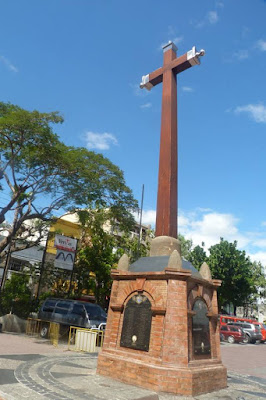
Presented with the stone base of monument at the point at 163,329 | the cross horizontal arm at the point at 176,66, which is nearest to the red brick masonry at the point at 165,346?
the stone base of monument at the point at 163,329

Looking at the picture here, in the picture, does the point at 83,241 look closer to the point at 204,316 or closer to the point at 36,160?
the point at 36,160

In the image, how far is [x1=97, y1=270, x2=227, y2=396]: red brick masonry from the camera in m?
7.41

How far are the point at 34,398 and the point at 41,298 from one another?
21237 mm

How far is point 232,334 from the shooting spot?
96.2ft

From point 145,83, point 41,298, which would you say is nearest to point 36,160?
point 145,83

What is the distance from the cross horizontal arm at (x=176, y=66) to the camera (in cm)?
1081

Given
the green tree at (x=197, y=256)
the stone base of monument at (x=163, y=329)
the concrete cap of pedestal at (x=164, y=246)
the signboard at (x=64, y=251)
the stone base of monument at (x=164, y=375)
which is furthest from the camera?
the green tree at (x=197, y=256)

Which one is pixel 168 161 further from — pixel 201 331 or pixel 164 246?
pixel 201 331

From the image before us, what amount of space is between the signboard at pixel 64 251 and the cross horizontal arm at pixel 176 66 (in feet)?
52.1

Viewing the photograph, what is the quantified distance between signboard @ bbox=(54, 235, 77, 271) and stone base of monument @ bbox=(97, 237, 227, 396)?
16.3 m

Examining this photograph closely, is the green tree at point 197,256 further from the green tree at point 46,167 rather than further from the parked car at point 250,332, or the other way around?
the green tree at point 46,167

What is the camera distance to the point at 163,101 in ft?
36.9

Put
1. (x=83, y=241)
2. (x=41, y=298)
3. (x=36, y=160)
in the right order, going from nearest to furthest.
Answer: (x=36, y=160) < (x=41, y=298) < (x=83, y=241)

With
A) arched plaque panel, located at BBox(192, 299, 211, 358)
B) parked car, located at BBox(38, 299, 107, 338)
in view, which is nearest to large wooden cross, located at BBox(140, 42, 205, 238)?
arched plaque panel, located at BBox(192, 299, 211, 358)
